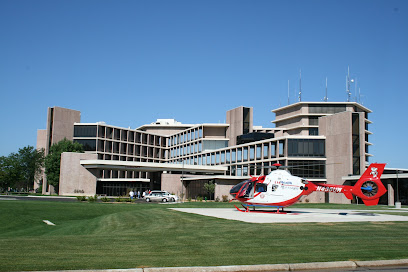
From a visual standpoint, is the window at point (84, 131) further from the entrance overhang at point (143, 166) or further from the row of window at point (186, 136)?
the row of window at point (186, 136)

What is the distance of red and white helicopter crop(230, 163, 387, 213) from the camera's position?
28047 millimetres

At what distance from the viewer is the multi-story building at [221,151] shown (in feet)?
225

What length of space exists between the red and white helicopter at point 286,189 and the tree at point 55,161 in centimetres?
6711

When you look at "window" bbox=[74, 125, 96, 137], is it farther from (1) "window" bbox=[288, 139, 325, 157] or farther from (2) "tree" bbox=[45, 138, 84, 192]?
(1) "window" bbox=[288, 139, 325, 157]

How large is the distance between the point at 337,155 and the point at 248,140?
25.1 metres

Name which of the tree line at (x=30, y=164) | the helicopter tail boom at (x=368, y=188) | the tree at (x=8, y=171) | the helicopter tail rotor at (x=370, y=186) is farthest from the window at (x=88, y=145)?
the helicopter tail rotor at (x=370, y=186)

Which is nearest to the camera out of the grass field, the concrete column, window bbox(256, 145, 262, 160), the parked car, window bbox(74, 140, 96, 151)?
the grass field

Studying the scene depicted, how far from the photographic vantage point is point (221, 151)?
96.1 meters

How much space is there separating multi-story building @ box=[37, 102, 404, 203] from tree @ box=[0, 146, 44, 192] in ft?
27.0

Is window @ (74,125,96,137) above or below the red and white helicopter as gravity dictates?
above

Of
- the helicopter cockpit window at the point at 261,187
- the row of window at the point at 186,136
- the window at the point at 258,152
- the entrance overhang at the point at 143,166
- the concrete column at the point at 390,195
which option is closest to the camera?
the helicopter cockpit window at the point at 261,187

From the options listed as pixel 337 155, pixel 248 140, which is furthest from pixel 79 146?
pixel 337 155

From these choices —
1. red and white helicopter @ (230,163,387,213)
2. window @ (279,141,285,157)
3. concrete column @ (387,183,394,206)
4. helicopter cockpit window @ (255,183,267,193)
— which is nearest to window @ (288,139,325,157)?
window @ (279,141,285,157)

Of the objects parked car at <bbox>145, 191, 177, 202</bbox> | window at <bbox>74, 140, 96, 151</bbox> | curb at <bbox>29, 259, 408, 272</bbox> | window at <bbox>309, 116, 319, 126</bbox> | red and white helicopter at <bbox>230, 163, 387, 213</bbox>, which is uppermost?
window at <bbox>309, 116, 319, 126</bbox>
